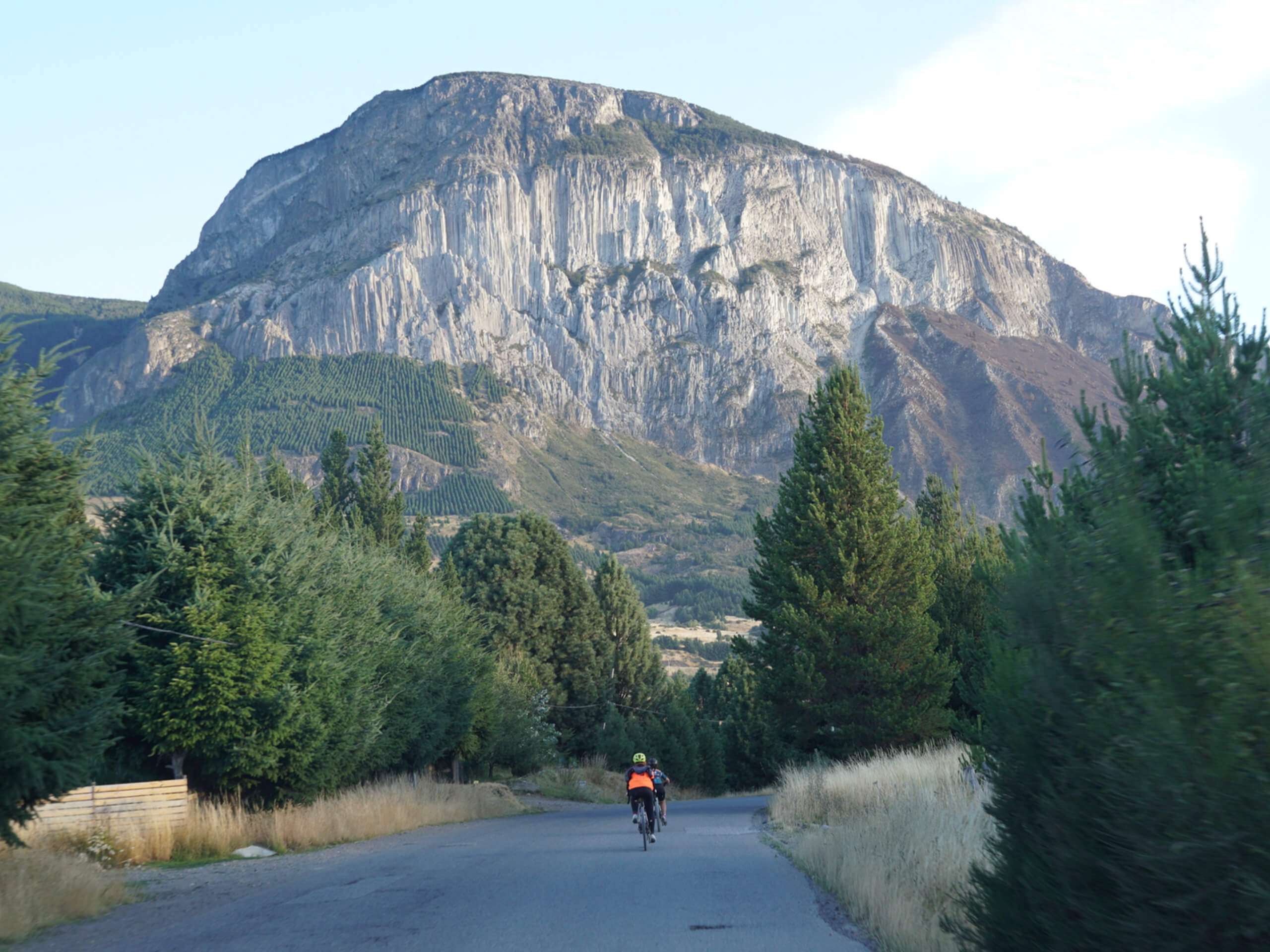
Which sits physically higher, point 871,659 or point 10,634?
point 10,634

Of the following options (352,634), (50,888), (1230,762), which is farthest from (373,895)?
(352,634)

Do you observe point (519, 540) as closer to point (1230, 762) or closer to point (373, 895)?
point (373, 895)

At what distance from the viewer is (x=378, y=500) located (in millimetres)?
61531

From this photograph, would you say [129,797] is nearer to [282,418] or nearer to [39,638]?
[39,638]

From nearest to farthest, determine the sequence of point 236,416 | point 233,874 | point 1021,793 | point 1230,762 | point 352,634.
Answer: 1. point 1230,762
2. point 1021,793
3. point 233,874
4. point 352,634
5. point 236,416

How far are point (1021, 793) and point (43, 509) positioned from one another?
34.1 ft

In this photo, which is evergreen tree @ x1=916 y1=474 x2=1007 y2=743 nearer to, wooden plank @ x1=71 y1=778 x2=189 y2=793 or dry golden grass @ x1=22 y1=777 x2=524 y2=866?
dry golden grass @ x1=22 y1=777 x2=524 y2=866

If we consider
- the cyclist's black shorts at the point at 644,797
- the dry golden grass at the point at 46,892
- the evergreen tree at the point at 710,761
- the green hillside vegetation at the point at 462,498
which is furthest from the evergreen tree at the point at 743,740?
the green hillside vegetation at the point at 462,498

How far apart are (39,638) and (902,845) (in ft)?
29.7

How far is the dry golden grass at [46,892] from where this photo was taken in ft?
31.1

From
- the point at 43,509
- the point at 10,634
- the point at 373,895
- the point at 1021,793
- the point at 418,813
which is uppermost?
the point at 43,509

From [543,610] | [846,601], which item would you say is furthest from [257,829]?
[543,610]

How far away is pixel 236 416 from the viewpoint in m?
177

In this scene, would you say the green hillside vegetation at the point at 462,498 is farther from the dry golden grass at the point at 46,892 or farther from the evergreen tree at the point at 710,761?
the dry golden grass at the point at 46,892
